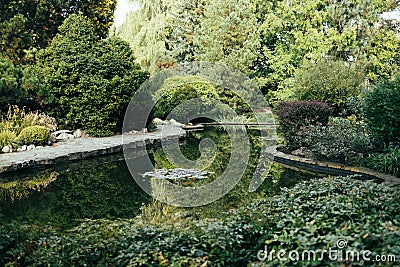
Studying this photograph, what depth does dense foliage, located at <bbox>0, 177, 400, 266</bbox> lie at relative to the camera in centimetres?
274

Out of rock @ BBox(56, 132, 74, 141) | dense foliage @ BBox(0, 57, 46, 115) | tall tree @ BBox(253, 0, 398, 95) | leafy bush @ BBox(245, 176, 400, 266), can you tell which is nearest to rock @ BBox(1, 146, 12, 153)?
dense foliage @ BBox(0, 57, 46, 115)

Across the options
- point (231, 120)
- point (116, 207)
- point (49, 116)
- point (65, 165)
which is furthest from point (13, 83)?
point (231, 120)

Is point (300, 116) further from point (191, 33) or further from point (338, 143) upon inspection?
point (191, 33)

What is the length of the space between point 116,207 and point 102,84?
25.5 ft

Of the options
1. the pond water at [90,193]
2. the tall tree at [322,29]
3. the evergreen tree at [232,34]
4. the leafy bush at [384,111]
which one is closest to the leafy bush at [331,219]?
the pond water at [90,193]

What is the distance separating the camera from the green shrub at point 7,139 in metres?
9.60

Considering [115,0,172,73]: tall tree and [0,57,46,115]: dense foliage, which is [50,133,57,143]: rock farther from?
[115,0,172,73]: tall tree

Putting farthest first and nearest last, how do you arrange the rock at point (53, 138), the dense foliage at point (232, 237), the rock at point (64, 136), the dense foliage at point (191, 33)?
the dense foliage at point (191, 33), the rock at point (64, 136), the rock at point (53, 138), the dense foliage at point (232, 237)

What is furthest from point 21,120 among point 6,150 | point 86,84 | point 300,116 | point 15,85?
point 300,116

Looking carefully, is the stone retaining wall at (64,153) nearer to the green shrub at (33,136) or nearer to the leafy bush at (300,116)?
the green shrub at (33,136)

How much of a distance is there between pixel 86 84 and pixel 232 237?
34.8ft

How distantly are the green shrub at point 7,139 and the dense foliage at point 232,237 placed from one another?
662cm

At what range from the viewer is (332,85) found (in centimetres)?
1332

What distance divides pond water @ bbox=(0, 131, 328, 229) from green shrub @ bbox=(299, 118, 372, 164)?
0.67 meters
